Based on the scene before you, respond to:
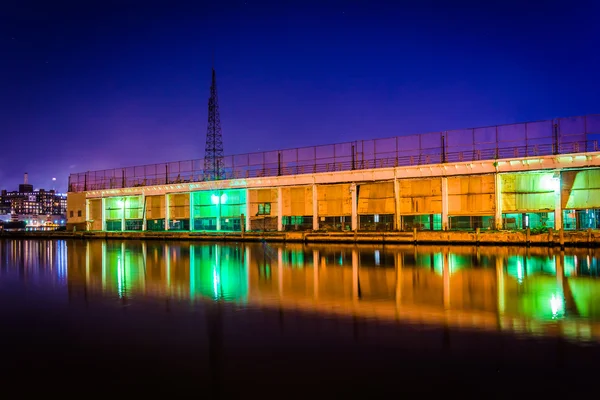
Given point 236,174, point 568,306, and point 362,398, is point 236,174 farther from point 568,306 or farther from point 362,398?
point 362,398

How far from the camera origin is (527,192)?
4619 centimetres

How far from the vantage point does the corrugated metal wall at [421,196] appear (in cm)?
5016

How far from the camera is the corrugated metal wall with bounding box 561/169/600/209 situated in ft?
142

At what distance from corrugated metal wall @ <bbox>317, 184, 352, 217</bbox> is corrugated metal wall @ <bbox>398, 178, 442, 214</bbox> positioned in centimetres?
644

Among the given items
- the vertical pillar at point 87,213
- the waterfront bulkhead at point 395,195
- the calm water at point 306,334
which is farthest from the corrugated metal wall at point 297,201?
the vertical pillar at point 87,213

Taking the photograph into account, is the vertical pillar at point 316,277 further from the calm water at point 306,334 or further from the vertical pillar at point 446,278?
the vertical pillar at point 446,278

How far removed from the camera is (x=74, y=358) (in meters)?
9.99

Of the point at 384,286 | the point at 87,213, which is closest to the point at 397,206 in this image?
the point at 384,286

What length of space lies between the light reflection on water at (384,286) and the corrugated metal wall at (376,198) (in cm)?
2127

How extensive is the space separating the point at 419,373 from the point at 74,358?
274 inches

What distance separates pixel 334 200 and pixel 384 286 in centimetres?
3736

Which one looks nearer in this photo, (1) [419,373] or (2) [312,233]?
(1) [419,373]

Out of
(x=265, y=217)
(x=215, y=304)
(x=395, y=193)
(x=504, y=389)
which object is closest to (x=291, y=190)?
(x=265, y=217)

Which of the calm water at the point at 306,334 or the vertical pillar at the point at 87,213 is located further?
the vertical pillar at the point at 87,213
